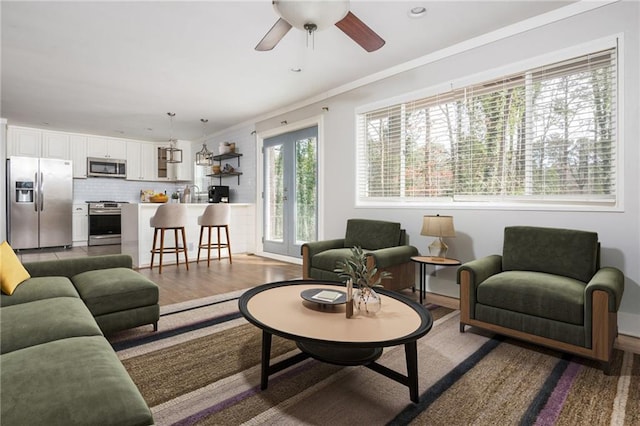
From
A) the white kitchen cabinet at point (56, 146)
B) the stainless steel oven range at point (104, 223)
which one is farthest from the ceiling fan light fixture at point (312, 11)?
the white kitchen cabinet at point (56, 146)

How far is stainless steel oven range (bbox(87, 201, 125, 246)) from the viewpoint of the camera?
727cm

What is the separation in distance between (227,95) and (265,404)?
4.48m

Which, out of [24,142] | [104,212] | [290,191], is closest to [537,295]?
[290,191]

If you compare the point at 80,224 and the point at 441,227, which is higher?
the point at 441,227

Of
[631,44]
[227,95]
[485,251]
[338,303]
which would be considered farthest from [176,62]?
[631,44]

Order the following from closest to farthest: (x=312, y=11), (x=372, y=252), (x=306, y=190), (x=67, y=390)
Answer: (x=67, y=390)
(x=312, y=11)
(x=372, y=252)
(x=306, y=190)

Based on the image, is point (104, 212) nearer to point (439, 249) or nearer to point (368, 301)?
point (439, 249)

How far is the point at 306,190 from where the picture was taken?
5.35 meters

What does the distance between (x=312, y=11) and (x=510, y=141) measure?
7.33ft

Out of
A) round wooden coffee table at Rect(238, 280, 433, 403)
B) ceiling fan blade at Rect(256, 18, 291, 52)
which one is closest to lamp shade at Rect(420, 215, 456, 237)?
round wooden coffee table at Rect(238, 280, 433, 403)

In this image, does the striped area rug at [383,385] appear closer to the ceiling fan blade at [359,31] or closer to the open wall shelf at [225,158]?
the ceiling fan blade at [359,31]

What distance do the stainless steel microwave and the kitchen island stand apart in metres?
2.82

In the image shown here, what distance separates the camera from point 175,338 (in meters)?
2.40

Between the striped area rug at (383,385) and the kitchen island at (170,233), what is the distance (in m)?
2.92
